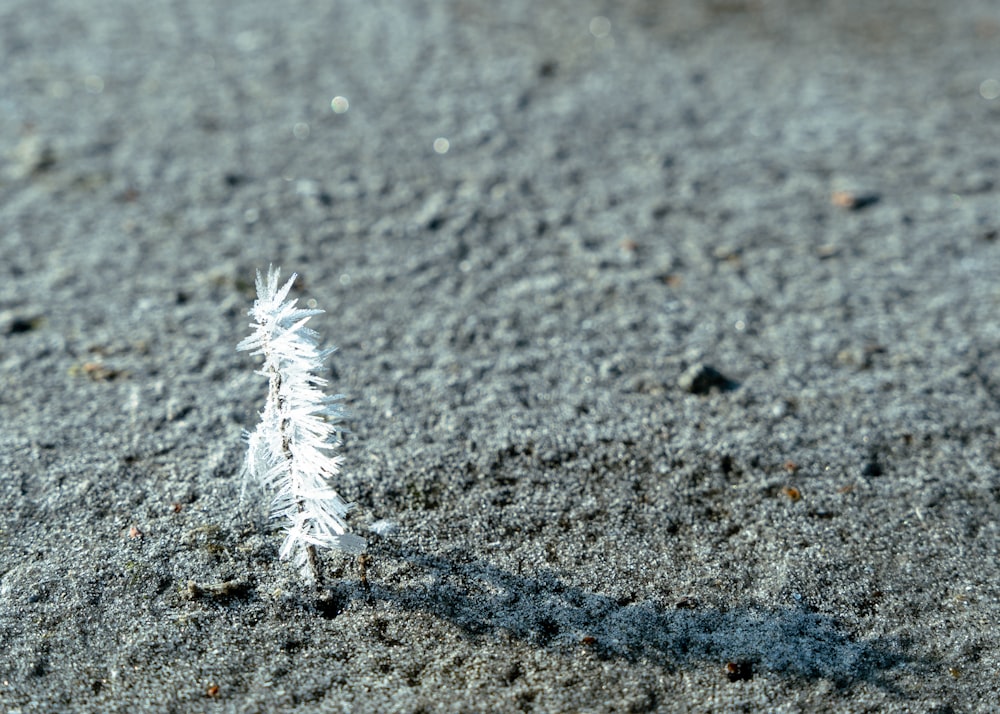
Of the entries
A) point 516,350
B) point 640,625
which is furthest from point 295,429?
point 516,350

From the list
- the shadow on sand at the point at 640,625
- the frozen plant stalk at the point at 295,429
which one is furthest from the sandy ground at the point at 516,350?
the frozen plant stalk at the point at 295,429

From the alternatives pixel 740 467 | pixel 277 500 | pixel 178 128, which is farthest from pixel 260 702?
pixel 178 128

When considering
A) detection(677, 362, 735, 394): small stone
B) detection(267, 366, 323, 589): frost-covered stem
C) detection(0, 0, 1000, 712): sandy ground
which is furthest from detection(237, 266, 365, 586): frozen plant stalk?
detection(677, 362, 735, 394): small stone

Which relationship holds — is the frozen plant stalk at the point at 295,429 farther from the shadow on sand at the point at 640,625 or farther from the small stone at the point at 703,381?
the small stone at the point at 703,381

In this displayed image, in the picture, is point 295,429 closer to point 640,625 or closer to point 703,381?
point 640,625

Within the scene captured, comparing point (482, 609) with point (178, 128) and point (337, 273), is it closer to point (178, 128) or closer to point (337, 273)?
point (337, 273)

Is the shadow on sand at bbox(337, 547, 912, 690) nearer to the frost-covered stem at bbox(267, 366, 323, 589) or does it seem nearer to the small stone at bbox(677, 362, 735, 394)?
the frost-covered stem at bbox(267, 366, 323, 589)
